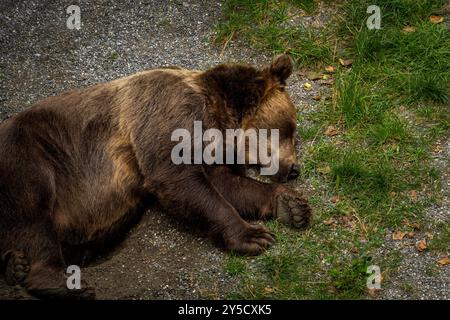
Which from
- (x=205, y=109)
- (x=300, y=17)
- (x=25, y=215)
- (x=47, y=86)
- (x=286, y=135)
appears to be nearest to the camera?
(x=25, y=215)

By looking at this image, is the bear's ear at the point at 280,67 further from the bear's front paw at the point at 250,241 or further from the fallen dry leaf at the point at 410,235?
the fallen dry leaf at the point at 410,235

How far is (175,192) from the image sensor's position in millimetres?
6785

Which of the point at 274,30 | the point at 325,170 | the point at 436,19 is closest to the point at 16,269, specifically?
the point at 325,170

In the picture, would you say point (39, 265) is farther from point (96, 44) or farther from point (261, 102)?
point (96, 44)

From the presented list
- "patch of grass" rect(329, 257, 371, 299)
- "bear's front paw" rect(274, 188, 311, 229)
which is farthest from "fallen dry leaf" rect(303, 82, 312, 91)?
"patch of grass" rect(329, 257, 371, 299)

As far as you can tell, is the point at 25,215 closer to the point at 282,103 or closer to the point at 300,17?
the point at 282,103

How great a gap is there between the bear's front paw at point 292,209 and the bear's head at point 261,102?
1.32 feet

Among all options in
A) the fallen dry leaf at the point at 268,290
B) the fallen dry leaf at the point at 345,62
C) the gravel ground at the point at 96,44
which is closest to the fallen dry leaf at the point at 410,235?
the fallen dry leaf at the point at 268,290

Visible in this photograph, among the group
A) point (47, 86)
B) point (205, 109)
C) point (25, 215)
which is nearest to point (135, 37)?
point (47, 86)

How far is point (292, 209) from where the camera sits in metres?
6.96

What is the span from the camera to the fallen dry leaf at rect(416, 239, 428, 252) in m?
6.66

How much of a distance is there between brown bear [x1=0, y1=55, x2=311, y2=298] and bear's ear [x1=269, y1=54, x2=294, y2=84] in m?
0.01

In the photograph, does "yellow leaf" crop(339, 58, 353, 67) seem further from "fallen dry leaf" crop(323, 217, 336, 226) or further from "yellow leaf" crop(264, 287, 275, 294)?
"yellow leaf" crop(264, 287, 275, 294)

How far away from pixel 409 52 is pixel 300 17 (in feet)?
4.52
